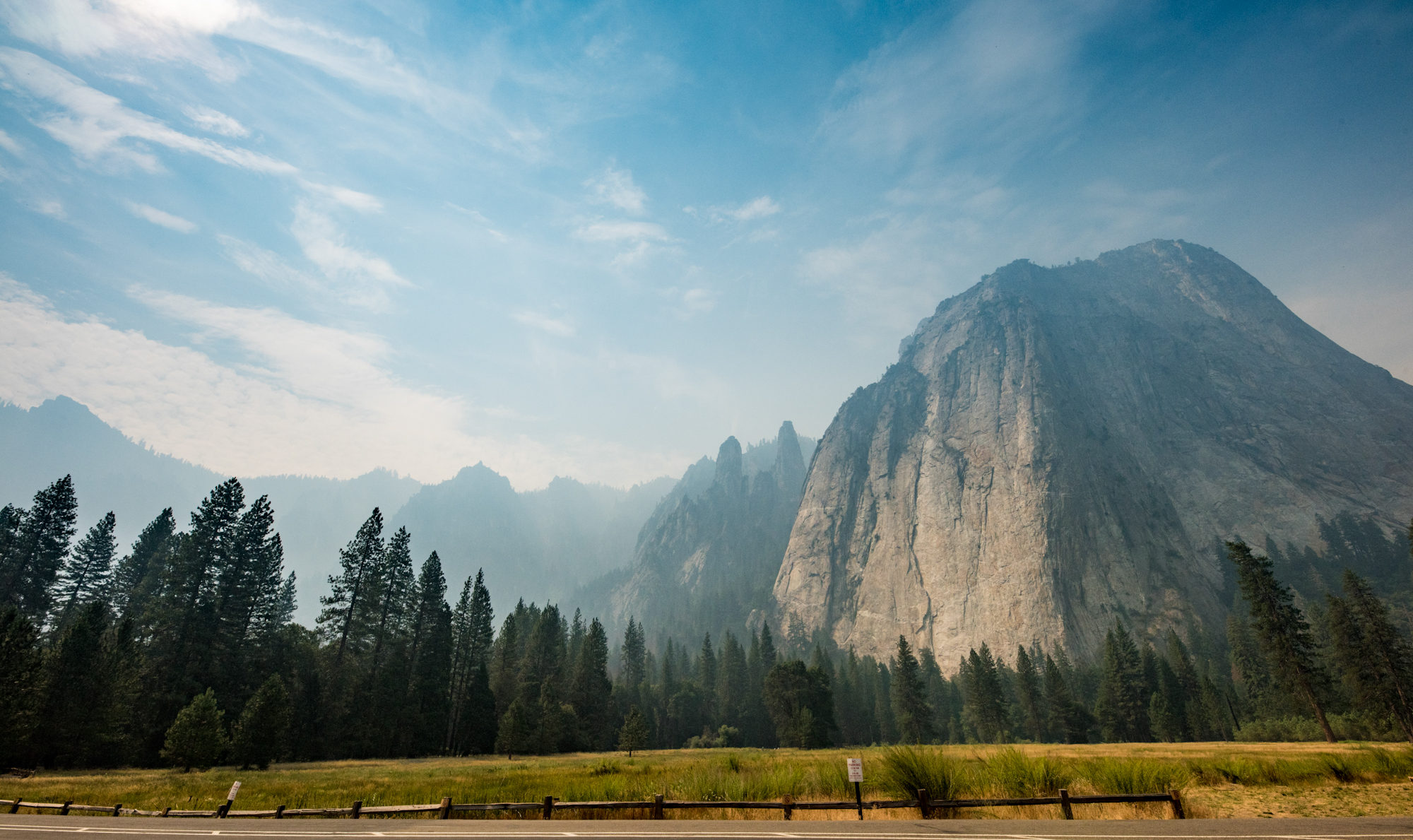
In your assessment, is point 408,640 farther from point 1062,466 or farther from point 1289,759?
point 1062,466

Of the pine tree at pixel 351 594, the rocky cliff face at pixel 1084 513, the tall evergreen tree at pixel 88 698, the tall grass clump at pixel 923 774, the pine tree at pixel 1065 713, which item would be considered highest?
the rocky cliff face at pixel 1084 513

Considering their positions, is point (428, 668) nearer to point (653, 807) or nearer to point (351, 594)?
point (351, 594)

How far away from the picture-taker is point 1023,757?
59.8ft

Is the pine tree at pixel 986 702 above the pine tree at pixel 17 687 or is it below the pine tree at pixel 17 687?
below

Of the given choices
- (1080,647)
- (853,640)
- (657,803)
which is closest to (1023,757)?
(657,803)

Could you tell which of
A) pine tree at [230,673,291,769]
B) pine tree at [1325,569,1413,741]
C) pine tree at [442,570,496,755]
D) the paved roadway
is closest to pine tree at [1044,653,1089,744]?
pine tree at [1325,569,1413,741]

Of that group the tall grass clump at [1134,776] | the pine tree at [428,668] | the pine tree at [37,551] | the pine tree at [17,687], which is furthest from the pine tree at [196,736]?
the tall grass clump at [1134,776]

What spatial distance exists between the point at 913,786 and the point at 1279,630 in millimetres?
53028

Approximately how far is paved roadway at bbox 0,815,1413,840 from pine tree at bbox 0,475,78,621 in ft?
177

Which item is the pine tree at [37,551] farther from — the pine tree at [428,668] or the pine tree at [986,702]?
the pine tree at [986,702]

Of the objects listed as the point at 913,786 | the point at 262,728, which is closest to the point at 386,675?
the point at 262,728

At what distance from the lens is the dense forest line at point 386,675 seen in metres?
36.6

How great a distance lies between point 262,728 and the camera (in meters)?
35.5

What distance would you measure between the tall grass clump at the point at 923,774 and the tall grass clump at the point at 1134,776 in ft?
12.4
